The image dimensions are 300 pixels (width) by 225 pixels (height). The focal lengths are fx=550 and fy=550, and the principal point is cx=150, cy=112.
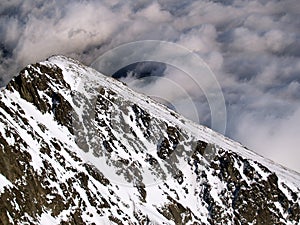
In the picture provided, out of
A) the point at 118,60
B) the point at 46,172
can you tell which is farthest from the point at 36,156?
the point at 118,60

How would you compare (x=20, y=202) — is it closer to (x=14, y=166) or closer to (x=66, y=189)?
(x=14, y=166)

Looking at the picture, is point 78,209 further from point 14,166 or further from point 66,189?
point 14,166

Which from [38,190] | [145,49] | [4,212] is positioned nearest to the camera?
[4,212]

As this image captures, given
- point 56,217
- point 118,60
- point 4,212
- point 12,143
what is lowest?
point 4,212

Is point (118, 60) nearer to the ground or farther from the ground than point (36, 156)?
farther from the ground

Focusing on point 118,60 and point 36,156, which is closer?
point 118,60

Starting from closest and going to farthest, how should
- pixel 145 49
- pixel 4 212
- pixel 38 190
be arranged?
1. pixel 4 212
2. pixel 145 49
3. pixel 38 190

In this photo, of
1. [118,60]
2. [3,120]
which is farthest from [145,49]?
[3,120]

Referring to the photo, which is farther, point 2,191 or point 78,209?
point 78,209

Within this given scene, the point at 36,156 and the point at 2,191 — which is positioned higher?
the point at 36,156
